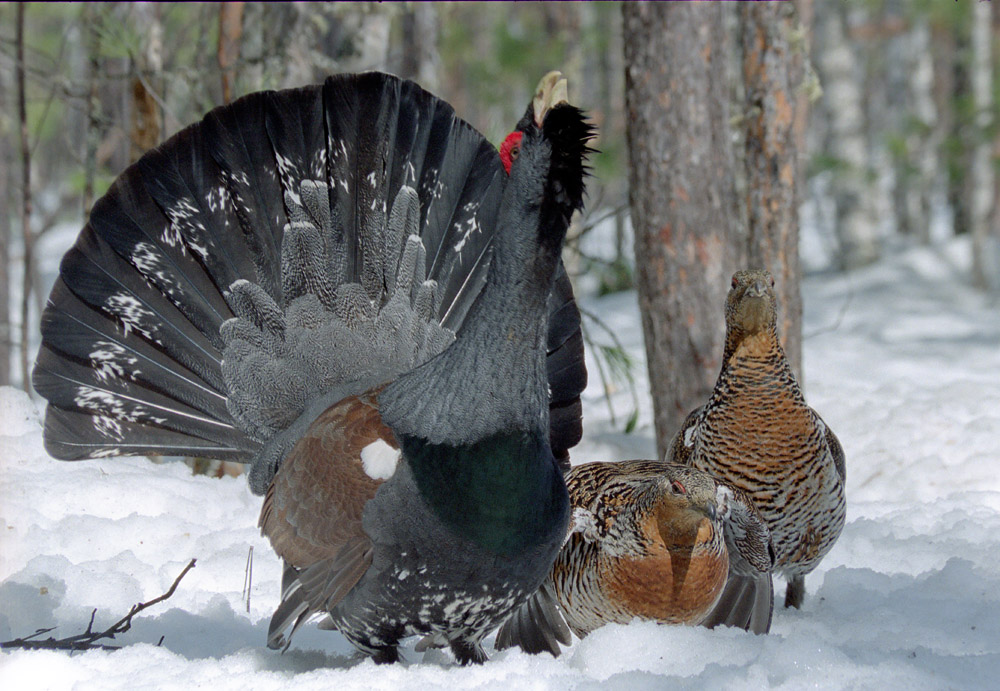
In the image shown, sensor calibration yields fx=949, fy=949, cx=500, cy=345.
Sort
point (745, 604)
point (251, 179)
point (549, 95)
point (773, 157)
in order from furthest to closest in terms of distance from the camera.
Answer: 1. point (773, 157)
2. point (251, 179)
3. point (745, 604)
4. point (549, 95)

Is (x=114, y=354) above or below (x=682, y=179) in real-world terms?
below

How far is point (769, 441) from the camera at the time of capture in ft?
11.2

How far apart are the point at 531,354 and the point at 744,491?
115 cm

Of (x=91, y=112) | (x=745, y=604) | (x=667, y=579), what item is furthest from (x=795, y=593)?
(x=91, y=112)

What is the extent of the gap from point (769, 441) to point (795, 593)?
0.82 m

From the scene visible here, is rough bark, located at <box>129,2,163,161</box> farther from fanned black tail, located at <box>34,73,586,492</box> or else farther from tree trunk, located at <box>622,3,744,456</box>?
tree trunk, located at <box>622,3,744,456</box>

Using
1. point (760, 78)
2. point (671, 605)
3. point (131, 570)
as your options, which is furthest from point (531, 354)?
point (760, 78)

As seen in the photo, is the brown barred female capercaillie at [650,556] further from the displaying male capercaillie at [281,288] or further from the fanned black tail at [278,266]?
the fanned black tail at [278,266]

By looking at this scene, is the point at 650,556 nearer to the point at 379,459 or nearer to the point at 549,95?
the point at 379,459

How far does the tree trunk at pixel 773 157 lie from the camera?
191 inches

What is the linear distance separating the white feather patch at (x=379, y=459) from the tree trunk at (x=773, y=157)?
271 centimetres

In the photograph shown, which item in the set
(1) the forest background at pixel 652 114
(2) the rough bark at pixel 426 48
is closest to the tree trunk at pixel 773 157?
(1) the forest background at pixel 652 114

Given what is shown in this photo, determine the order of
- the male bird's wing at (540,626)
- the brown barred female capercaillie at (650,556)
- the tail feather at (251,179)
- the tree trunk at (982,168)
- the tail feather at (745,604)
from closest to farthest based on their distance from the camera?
the brown barred female capercaillie at (650,556), the tail feather at (745,604), the male bird's wing at (540,626), the tail feather at (251,179), the tree trunk at (982,168)

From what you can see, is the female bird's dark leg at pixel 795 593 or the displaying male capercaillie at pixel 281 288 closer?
the displaying male capercaillie at pixel 281 288
